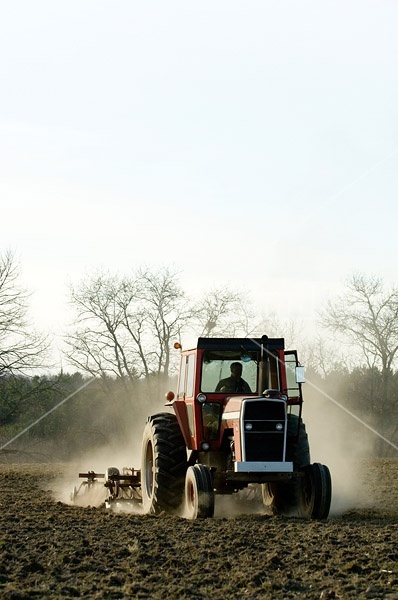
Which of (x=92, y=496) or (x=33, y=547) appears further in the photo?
(x=92, y=496)

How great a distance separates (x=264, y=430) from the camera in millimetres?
14758

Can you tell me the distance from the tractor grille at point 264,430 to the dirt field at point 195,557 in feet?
3.06

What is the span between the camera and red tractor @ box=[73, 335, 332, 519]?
14633mm

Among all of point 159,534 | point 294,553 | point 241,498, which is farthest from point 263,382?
point 294,553

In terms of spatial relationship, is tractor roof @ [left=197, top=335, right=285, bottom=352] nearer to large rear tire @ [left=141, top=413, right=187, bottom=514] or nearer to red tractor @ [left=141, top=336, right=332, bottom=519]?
red tractor @ [left=141, top=336, right=332, bottom=519]

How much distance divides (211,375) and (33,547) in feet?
16.0

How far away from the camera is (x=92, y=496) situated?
1844 cm

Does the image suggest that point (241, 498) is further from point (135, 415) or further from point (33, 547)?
point (135, 415)

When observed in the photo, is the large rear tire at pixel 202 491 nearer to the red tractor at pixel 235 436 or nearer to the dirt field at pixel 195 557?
the red tractor at pixel 235 436

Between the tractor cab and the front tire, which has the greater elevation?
the tractor cab

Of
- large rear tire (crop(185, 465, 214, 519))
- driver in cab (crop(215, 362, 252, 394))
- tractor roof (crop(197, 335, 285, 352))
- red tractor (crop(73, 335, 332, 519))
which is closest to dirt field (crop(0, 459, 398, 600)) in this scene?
large rear tire (crop(185, 465, 214, 519))

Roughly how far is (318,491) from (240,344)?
2.58 metres

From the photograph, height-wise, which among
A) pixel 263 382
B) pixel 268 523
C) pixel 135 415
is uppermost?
pixel 135 415

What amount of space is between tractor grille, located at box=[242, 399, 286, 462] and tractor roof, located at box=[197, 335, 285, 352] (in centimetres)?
129
